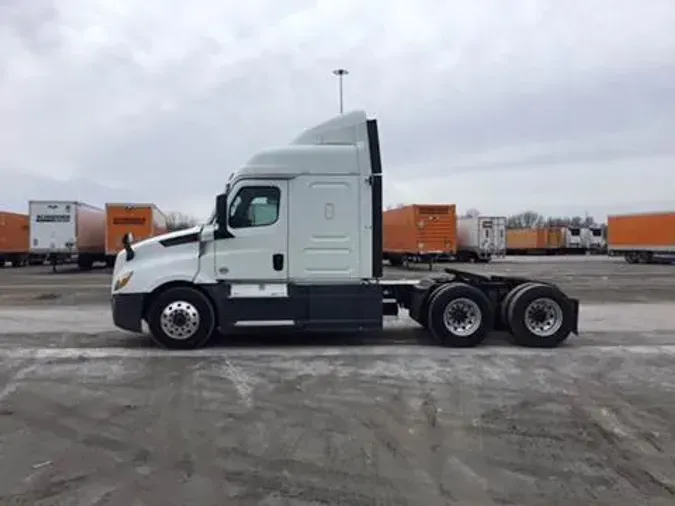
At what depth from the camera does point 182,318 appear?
11.6 m

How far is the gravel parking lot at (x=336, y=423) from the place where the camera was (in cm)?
542

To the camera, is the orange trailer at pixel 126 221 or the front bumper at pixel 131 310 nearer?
the front bumper at pixel 131 310

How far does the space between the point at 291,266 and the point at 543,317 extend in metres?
4.16

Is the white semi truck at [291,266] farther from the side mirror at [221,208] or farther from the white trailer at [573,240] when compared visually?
the white trailer at [573,240]

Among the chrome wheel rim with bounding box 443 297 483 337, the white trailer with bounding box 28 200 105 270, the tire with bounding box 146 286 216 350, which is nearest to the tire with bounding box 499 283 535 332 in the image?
the chrome wheel rim with bounding box 443 297 483 337

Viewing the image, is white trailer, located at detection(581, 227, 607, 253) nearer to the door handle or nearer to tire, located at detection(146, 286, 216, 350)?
the door handle

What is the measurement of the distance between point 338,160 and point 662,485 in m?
7.56

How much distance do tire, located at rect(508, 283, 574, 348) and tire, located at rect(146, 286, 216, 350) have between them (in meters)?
4.88

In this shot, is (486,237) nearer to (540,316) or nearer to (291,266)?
(540,316)

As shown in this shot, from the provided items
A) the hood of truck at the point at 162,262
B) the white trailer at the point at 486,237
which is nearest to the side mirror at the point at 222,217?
the hood of truck at the point at 162,262

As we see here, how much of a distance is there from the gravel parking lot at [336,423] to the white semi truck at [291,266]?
1.63 ft

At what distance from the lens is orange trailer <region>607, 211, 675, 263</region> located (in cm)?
4994

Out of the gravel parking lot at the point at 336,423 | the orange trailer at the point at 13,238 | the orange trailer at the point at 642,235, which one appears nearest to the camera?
the gravel parking lot at the point at 336,423

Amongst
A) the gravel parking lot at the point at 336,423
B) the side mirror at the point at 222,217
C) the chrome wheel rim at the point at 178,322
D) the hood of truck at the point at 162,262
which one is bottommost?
the gravel parking lot at the point at 336,423
